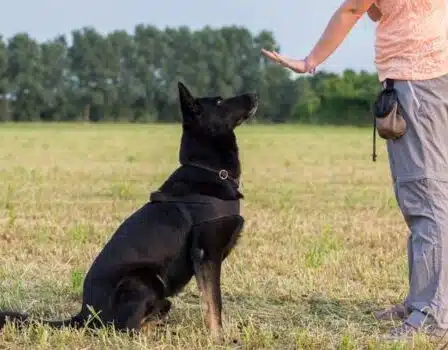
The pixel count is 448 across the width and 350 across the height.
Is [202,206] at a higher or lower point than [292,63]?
lower

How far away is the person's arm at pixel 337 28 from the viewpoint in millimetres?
4777

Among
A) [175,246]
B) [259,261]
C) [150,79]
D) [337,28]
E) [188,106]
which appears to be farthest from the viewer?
[150,79]

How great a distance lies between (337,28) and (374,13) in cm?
28

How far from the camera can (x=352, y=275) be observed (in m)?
6.71

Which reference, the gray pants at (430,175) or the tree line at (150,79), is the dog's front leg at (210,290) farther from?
the tree line at (150,79)

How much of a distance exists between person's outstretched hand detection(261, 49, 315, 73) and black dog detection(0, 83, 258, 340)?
0.58 meters

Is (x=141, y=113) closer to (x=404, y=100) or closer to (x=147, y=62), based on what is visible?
(x=147, y=62)

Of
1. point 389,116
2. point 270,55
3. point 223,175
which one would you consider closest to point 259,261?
point 223,175

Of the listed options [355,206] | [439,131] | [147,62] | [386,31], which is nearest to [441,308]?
[439,131]

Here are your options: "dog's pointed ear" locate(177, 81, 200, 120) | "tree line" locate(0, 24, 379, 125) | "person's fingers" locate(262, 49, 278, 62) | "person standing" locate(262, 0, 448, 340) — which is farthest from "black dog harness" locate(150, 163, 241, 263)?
"tree line" locate(0, 24, 379, 125)

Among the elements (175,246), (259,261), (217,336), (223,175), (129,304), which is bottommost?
(259,261)

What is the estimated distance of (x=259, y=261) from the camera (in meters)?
7.22

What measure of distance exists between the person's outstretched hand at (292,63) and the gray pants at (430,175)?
1.94 ft

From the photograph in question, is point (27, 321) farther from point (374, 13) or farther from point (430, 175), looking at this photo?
point (374, 13)
